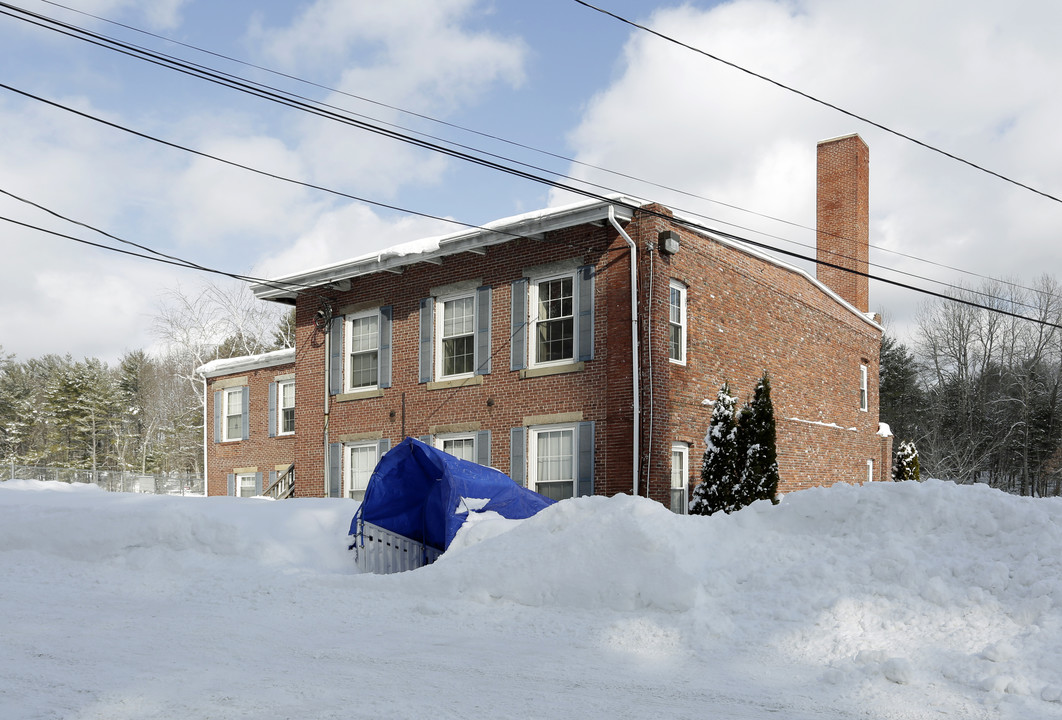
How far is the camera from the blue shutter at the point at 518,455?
17.7 metres

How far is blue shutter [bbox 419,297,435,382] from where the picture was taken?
19.7 m

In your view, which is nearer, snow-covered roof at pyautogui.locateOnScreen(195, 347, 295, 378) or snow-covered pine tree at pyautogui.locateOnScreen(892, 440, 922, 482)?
Result: snow-covered pine tree at pyautogui.locateOnScreen(892, 440, 922, 482)

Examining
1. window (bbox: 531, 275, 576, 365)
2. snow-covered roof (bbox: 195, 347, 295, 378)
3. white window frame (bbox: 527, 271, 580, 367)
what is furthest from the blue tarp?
snow-covered roof (bbox: 195, 347, 295, 378)

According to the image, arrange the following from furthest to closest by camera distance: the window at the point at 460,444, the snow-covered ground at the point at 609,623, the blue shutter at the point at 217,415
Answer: the blue shutter at the point at 217,415, the window at the point at 460,444, the snow-covered ground at the point at 609,623

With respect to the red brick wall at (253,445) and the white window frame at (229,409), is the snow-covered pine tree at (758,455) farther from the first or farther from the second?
the white window frame at (229,409)

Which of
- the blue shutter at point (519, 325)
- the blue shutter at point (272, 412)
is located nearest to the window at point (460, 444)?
the blue shutter at point (519, 325)

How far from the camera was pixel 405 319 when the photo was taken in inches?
805

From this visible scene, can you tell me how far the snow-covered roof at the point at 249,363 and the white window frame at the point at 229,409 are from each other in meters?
0.68

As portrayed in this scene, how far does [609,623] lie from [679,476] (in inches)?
379

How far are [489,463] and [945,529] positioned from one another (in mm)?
11280

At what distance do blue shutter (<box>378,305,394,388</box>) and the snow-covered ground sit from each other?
30.4 feet

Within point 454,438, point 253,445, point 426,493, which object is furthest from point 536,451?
point 253,445

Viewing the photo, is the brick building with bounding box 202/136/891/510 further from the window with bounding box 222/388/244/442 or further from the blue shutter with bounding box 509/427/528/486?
the window with bounding box 222/388/244/442

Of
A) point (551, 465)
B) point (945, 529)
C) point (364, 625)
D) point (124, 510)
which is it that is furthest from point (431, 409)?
point (945, 529)
